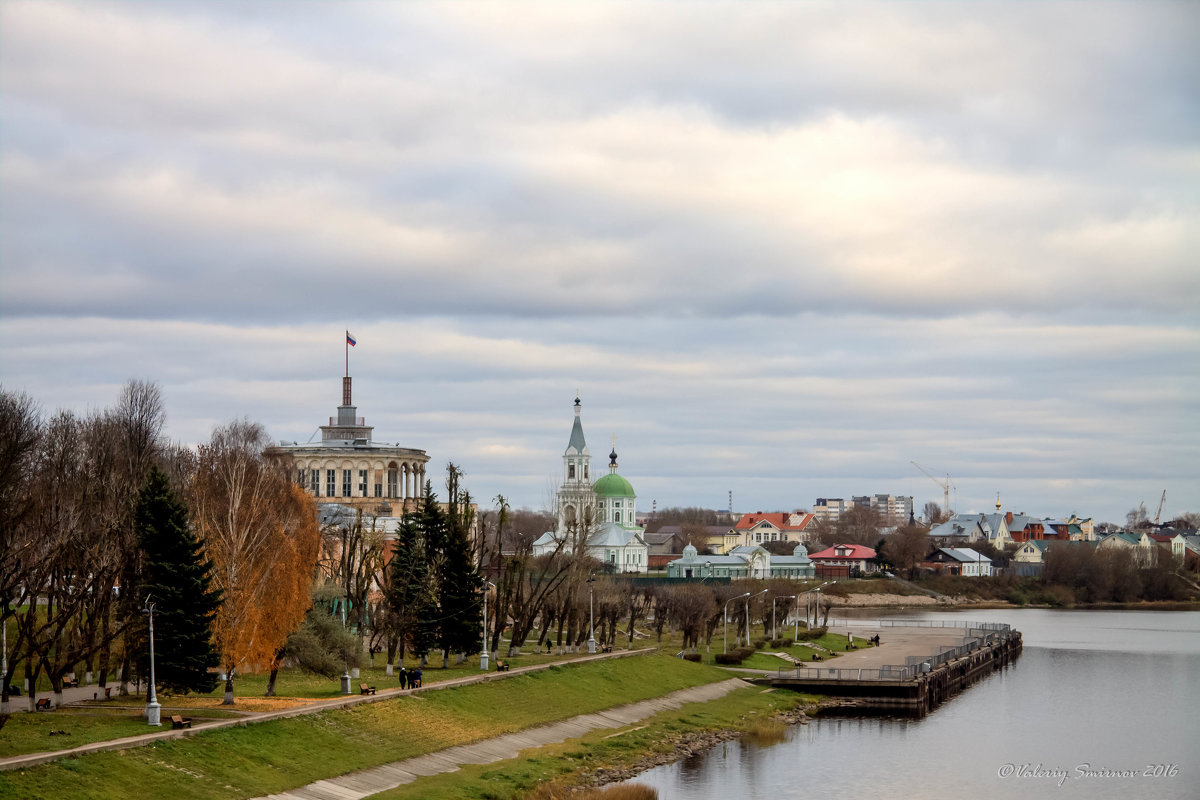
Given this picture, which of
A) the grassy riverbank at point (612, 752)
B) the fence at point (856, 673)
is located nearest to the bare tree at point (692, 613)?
the fence at point (856, 673)

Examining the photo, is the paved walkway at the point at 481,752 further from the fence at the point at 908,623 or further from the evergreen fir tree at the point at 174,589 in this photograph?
the fence at the point at 908,623

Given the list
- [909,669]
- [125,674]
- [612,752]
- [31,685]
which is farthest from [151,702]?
[909,669]

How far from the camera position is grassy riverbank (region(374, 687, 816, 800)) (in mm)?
47375

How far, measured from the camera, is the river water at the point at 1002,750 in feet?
175

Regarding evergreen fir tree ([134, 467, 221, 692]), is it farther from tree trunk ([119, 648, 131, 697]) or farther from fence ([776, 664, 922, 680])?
fence ([776, 664, 922, 680])

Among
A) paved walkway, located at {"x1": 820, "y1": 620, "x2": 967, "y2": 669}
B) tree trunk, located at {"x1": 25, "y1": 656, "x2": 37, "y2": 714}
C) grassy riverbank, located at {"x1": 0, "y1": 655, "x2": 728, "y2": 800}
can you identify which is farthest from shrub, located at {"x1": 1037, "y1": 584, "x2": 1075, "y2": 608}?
tree trunk, located at {"x1": 25, "y1": 656, "x2": 37, "y2": 714}

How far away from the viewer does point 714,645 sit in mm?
103438

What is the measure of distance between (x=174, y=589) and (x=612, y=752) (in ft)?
64.5

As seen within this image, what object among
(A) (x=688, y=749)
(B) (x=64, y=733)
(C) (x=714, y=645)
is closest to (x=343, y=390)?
(C) (x=714, y=645)

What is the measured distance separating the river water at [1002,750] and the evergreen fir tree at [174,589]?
695 inches

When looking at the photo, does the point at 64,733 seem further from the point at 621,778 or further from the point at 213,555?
the point at 621,778

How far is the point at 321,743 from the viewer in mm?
48656

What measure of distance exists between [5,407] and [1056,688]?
66.5m

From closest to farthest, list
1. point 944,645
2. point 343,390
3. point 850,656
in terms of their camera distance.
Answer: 1. point 850,656
2. point 944,645
3. point 343,390
